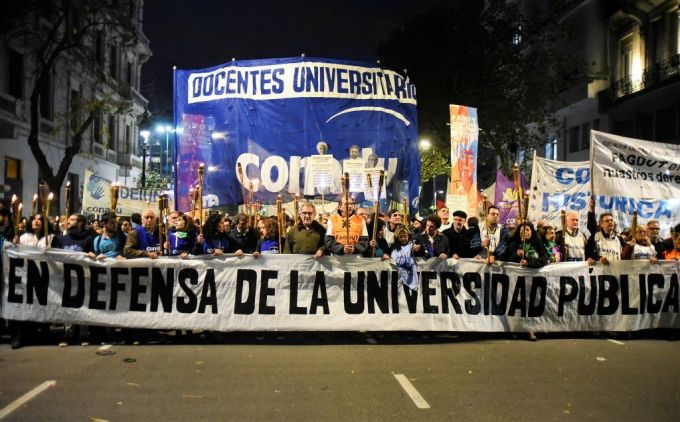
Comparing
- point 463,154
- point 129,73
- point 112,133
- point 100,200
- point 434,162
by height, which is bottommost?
point 100,200

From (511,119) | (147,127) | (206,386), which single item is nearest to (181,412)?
(206,386)

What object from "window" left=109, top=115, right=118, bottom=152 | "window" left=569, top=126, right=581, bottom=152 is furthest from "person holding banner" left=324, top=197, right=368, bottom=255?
"window" left=109, top=115, right=118, bottom=152

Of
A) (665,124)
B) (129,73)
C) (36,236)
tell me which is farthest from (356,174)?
(129,73)

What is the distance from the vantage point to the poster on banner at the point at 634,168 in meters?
9.80

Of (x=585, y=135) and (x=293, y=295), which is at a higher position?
(x=585, y=135)

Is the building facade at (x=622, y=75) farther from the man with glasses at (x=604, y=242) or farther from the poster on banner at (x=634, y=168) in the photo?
the man with glasses at (x=604, y=242)

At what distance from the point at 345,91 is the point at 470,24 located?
19600mm

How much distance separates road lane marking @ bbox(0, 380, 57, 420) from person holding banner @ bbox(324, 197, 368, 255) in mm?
A: 3831

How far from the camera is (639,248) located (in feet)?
32.3

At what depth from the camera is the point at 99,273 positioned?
27.4 feet

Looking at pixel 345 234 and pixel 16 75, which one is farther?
pixel 16 75

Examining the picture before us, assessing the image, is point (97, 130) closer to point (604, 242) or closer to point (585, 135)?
point (585, 135)

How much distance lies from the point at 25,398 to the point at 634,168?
853 centimetres

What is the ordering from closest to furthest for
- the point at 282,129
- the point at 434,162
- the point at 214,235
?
the point at 214,235 < the point at 282,129 < the point at 434,162
